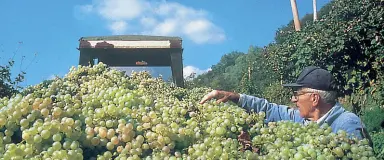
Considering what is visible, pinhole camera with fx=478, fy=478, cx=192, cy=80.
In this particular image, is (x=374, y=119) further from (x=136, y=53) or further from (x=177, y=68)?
(x=136, y=53)

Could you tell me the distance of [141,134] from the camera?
2.00 metres

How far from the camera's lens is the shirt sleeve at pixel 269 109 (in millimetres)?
3326

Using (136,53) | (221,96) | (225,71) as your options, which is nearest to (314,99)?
(221,96)

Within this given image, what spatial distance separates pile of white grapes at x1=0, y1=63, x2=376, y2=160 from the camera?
183 cm

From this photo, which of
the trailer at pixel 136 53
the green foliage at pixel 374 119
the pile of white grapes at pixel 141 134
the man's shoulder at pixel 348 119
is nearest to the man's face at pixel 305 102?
the man's shoulder at pixel 348 119

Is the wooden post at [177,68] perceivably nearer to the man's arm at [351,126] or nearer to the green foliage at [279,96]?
the man's arm at [351,126]

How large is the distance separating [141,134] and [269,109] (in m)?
1.60

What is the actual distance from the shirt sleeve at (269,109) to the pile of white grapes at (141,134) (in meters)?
1.02

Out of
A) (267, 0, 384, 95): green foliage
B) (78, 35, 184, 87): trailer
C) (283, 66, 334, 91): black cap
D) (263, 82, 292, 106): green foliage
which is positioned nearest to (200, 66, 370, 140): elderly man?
(283, 66, 334, 91): black cap

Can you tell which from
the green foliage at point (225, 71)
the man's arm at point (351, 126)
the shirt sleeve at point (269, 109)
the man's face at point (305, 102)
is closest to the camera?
the man's arm at point (351, 126)

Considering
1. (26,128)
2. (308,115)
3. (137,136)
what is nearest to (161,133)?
(137,136)

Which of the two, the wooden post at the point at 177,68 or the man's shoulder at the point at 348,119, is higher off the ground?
the wooden post at the point at 177,68

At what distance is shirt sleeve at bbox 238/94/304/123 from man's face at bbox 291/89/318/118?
Result: 11 centimetres

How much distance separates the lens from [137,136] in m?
1.94
